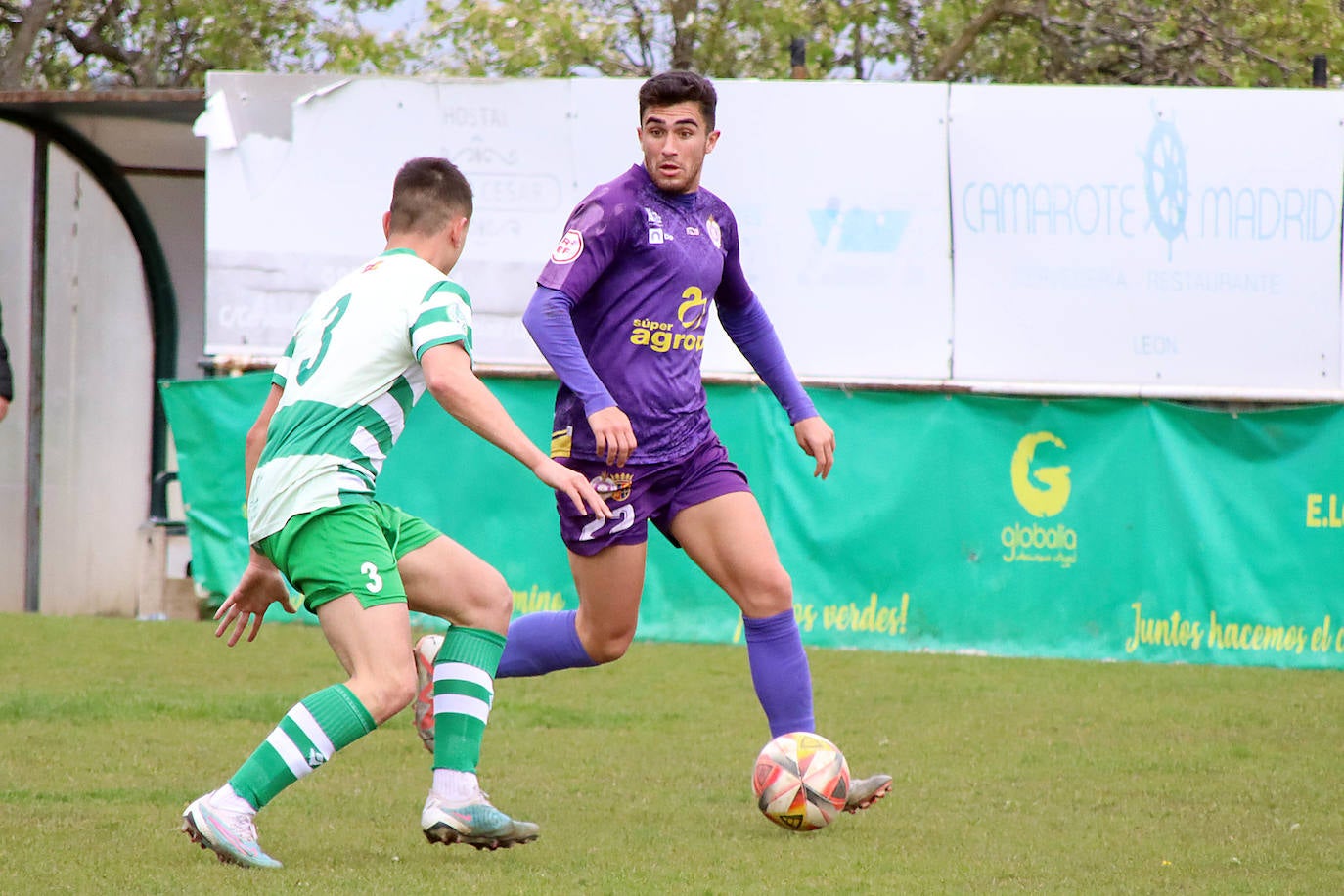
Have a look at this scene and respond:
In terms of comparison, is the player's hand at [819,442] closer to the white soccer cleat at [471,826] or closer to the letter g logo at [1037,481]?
the white soccer cleat at [471,826]

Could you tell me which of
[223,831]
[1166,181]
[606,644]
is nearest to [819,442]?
[606,644]

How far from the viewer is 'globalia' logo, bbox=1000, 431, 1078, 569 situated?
10305 millimetres

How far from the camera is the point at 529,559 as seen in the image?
10.7 metres

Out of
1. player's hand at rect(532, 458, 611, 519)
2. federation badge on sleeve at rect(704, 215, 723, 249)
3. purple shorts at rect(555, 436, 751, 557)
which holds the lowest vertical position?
purple shorts at rect(555, 436, 751, 557)

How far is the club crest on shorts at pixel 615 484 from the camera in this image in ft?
17.5

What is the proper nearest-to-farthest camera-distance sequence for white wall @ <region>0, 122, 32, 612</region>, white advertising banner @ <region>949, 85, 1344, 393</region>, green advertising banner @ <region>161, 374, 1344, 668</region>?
green advertising banner @ <region>161, 374, 1344, 668</region> < white advertising banner @ <region>949, 85, 1344, 393</region> < white wall @ <region>0, 122, 32, 612</region>

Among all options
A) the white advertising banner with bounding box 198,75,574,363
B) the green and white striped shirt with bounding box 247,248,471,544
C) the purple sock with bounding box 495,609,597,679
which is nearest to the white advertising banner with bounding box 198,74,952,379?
the white advertising banner with bounding box 198,75,574,363

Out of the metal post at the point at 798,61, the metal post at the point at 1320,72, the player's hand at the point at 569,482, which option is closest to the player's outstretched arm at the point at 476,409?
the player's hand at the point at 569,482

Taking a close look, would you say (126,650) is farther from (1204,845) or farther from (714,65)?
(714,65)

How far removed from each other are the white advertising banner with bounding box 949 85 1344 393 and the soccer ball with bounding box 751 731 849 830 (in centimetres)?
611

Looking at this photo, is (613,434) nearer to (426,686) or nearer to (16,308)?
(426,686)

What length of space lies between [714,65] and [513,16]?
233 cm

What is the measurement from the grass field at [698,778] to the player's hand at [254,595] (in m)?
0.61

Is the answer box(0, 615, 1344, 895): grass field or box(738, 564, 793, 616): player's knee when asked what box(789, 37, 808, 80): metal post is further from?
box(738, 564, 793, 616): player's knee
